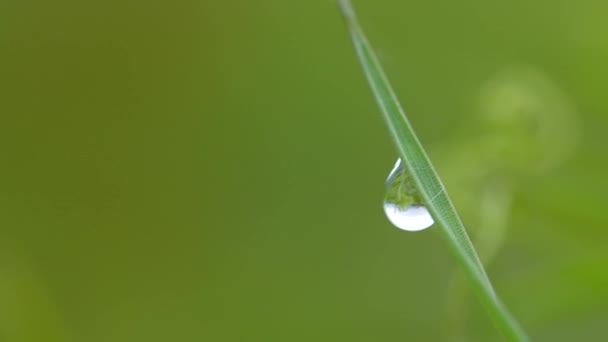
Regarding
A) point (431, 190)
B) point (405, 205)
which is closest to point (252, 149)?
point (405, 205)

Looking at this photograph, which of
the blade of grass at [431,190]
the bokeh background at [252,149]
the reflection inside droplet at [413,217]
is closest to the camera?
the blade of grass at [431,190]

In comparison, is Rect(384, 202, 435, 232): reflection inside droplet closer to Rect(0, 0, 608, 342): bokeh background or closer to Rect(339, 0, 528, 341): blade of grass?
Rect(339, 0, 528, 341): blade of grass

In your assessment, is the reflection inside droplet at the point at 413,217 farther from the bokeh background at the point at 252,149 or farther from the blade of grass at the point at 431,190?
the bokeh background at the point at 252,149

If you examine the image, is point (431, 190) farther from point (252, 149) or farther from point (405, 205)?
point (252, 149)

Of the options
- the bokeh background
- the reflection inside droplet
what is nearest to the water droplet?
the reflection inside droplet

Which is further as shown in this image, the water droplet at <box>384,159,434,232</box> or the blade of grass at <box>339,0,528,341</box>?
the water droplet at <box>384,159,434,232</box>

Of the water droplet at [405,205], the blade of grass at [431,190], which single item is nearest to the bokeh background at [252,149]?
the water droplet at [405,205]

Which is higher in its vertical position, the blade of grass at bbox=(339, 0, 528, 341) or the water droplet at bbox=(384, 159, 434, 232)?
the water droplet at bbox=(384, 159, 434, 232)
